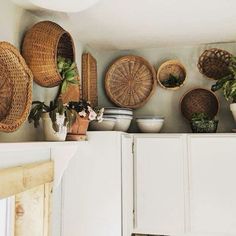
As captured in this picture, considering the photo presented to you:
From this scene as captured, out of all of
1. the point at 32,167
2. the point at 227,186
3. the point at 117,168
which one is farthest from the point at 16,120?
the point at 227,186

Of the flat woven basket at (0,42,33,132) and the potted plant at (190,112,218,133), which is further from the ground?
the flat woven basket at (0,42,33,132)

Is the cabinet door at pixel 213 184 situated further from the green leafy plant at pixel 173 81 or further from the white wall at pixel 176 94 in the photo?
the green leafy plant at pixel 173 81

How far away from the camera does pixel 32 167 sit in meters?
1.63

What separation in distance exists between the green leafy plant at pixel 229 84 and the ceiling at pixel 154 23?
10.1 inches

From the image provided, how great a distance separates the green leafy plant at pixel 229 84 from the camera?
8.22 feet

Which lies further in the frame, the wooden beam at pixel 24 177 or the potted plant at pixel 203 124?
the potted plant at pixel 203 124

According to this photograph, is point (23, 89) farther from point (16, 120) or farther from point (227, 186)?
point (227, 186)

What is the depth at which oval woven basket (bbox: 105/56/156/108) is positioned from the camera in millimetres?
2848

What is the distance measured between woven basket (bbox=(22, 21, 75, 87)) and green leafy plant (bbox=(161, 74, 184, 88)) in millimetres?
1282

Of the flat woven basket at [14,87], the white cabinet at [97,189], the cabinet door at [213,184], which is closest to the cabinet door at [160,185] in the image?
the cabinet door at [213,184]

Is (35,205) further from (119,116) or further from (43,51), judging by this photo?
(119,116)

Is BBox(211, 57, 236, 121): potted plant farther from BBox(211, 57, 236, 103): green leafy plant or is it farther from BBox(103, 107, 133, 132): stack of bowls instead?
BBox(103, 107, 133, 132): stack of bowls

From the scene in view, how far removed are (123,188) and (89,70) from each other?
1.03 m

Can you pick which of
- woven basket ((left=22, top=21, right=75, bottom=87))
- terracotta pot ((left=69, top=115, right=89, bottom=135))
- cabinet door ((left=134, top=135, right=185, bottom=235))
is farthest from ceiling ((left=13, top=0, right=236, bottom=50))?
cabinet door ((left=134, top=135, right=185, bottom=235))
